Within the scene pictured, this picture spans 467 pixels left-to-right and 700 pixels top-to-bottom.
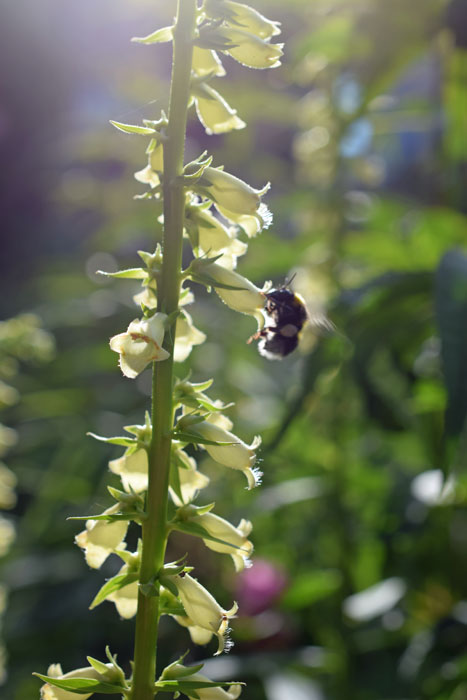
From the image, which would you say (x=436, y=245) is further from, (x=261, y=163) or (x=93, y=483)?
(x=261, y=163)

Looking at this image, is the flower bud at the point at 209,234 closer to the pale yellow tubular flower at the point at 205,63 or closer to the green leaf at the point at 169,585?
the pale yellow tubular flower at the point at 205,63

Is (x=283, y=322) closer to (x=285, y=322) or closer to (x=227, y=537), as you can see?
(x=285, y=322)

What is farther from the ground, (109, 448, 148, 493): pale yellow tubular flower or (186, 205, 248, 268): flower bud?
(186, 205, 248, 268): flower bud

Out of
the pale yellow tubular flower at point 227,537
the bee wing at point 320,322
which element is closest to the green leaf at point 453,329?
the bee wing at point 320,322

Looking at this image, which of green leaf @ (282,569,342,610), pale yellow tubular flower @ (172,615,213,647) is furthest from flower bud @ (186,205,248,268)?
green leaf @ (282,569,342,610)

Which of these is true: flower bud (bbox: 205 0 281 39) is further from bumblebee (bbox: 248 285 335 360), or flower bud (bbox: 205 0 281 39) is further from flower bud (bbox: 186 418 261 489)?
bumblebee (bbox: 248 285 335 360)

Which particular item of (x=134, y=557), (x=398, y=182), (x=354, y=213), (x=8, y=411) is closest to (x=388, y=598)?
(x=354, y=213)
